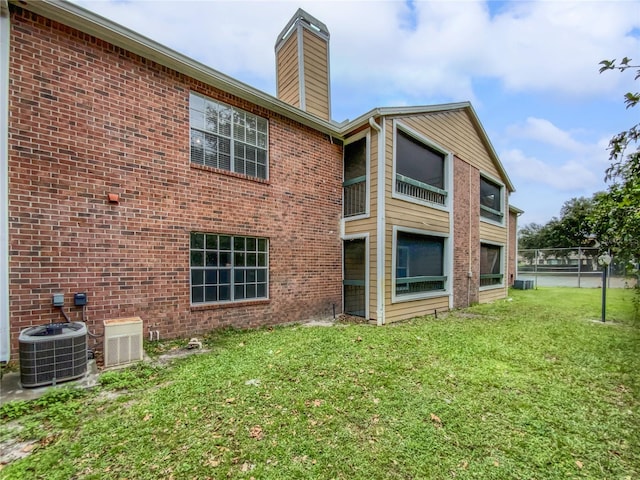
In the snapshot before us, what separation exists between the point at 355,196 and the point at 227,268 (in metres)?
4.16

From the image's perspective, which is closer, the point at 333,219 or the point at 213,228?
the point at 213,228

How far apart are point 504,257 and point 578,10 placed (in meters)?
11.3

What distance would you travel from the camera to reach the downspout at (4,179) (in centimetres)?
398

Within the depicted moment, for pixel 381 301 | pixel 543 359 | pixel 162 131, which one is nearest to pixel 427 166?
pixel 381 301

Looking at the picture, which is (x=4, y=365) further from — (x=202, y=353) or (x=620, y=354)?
(x=620, y=354)

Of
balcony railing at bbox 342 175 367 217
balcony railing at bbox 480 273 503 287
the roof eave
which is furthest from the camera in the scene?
balcony railing at bbox 480 273 503 287

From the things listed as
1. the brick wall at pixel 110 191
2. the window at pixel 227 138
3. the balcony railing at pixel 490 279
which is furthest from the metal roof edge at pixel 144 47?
the balcony railing at pixel 490 279

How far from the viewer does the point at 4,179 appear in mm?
4047

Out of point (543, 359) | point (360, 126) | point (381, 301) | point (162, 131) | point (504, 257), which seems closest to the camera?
point (543, 359)

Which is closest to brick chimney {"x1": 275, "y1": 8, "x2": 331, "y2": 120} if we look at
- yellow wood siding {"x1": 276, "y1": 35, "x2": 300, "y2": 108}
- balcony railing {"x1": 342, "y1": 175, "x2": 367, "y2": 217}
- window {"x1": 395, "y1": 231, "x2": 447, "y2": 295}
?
yellow wood siding {"x1": 276, "y1": 35, "x2": 300, "y2": 108}

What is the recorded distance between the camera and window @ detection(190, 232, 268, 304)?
5.99 meters

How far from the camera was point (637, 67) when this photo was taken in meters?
2.84

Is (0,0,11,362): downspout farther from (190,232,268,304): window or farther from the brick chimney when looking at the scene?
the brick chimney

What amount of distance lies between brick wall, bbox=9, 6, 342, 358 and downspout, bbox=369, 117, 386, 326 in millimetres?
2573
